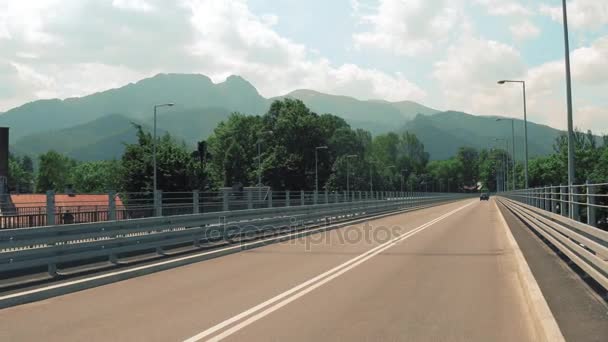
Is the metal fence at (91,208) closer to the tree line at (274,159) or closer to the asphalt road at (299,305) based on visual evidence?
the asphalt road at (299,305)

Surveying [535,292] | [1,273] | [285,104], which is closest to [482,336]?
[535,292]

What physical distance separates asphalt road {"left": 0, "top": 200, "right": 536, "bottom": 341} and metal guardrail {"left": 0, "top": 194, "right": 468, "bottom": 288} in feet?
3.37

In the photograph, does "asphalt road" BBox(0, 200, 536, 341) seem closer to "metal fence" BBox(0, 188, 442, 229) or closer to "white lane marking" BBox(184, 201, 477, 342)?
"white lane marking" BBox(184, 201, 477, 342)

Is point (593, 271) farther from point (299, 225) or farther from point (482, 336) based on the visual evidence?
point (299, 225)

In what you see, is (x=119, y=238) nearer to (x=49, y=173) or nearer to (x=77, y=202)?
(x=77, y=202)

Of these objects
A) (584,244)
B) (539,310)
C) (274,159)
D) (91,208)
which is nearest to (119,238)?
(91,208)

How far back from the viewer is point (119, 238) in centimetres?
1209

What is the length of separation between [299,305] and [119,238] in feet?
17.4

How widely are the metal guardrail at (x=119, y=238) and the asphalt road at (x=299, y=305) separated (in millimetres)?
1028

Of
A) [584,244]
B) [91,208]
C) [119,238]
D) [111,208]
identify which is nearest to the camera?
[584,244]

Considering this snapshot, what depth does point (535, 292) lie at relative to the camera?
8.38 meters

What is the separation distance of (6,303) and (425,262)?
8457mm

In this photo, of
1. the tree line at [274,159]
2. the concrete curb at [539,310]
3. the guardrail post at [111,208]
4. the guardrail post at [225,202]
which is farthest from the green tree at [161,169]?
the concrete curb at [539,310]

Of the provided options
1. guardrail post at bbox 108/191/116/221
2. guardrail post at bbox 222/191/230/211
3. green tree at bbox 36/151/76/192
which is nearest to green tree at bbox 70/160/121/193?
green tree at bbox 36/151/76/192
